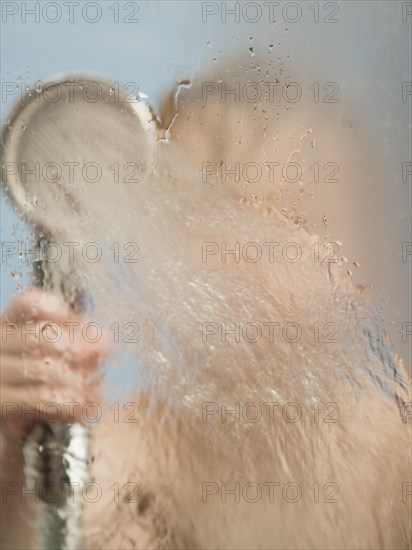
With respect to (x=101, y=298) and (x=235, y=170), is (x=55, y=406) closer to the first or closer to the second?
(x=101, y=298)

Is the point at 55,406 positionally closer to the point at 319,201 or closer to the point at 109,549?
the point at 109,549

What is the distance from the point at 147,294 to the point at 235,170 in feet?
0.33

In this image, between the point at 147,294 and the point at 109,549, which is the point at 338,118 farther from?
the point at 109,549

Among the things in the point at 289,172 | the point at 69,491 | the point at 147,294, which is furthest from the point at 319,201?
the point at 69,491

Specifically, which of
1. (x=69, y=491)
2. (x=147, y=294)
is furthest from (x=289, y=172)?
(x=69, y=491)

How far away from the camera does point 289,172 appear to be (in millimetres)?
428

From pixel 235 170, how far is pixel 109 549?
0.24 metres

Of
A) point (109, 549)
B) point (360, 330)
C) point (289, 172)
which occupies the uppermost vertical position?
point (289, 172)

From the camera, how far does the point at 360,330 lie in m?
0.44

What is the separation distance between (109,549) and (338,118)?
32 centimetres

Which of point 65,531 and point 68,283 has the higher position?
point 68,283

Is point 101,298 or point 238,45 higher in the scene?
point 238,45

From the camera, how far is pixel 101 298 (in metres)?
0.38

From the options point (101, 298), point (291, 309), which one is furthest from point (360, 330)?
point (101, 298)
